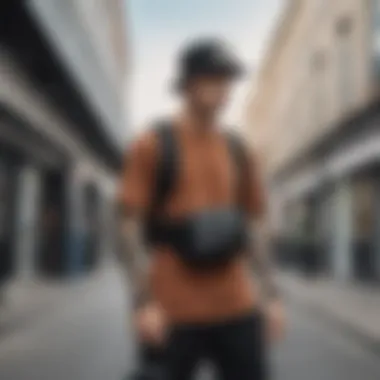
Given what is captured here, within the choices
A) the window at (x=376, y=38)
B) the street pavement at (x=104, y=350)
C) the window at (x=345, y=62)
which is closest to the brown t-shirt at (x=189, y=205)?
the street pavement at (x=104, y=350)

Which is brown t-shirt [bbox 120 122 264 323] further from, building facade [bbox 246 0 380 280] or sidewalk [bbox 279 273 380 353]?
building facade [bbox 246 0 380 280]

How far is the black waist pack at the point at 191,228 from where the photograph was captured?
2.57m

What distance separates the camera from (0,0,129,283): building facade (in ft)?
51.5

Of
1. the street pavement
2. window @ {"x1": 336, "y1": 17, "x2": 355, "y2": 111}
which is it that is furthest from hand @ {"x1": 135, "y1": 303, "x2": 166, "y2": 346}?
window @ {"x1": 336, "y1": 17, "x2": 355, "y2": 111}

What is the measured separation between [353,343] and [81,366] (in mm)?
3606

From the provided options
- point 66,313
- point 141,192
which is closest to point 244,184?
point 141,192

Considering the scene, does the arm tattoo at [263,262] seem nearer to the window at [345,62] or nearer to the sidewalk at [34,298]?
the sidewalk at [34,298]

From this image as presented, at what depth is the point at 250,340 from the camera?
269 centimetres

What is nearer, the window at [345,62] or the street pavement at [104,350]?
the street pavement at [104,350]

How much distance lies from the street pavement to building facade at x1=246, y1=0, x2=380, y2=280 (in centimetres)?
643

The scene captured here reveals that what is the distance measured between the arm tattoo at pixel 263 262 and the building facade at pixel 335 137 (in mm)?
15607

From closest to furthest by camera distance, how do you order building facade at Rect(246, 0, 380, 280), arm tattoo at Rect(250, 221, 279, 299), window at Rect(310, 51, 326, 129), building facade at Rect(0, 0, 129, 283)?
arm tattoo at Rect(250, 221, 279, 299)
building facade at Rect(0, 0, 129, 283)
building facade at Rect(246, 0, 380, 280)
window at Rect(310, 51, 326, 129)

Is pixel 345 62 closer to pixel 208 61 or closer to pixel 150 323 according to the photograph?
pixel 208 61

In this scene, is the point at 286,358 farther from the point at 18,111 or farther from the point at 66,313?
the point at 18,111
